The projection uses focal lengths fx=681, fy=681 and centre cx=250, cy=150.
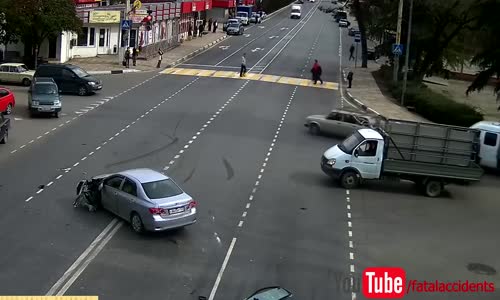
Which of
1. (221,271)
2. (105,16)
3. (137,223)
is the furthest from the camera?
(105,16)

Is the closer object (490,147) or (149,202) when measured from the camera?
(149,202)

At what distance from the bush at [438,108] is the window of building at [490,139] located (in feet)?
26.9

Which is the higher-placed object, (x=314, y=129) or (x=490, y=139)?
(x=490, y=139)

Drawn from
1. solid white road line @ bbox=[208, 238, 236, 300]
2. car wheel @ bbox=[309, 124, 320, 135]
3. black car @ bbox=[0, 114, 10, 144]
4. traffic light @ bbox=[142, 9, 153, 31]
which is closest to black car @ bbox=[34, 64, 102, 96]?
black car @ bbox=[0, 114, 10, 144]

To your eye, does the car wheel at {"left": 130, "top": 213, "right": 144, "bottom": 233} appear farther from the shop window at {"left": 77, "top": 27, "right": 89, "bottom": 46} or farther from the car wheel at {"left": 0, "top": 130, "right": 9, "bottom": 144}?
the shop window at {"left": 77, "top": 27, "right": 89, "bottom": 46}

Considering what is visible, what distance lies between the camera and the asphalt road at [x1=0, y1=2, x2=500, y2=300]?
562 inches

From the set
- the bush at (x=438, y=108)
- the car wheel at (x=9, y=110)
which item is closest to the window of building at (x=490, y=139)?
the bush at (x=438, y=108)

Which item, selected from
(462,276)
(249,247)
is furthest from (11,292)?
(462,276)

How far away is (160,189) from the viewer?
16.9 meters

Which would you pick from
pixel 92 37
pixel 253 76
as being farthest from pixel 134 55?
pixel 253 76

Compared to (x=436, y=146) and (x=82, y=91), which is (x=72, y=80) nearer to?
(x=82, y=91)

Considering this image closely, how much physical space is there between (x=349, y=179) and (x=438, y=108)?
54.9 feet

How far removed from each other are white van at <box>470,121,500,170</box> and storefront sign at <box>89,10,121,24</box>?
35115mm

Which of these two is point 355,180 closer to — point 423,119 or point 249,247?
point 249,247
